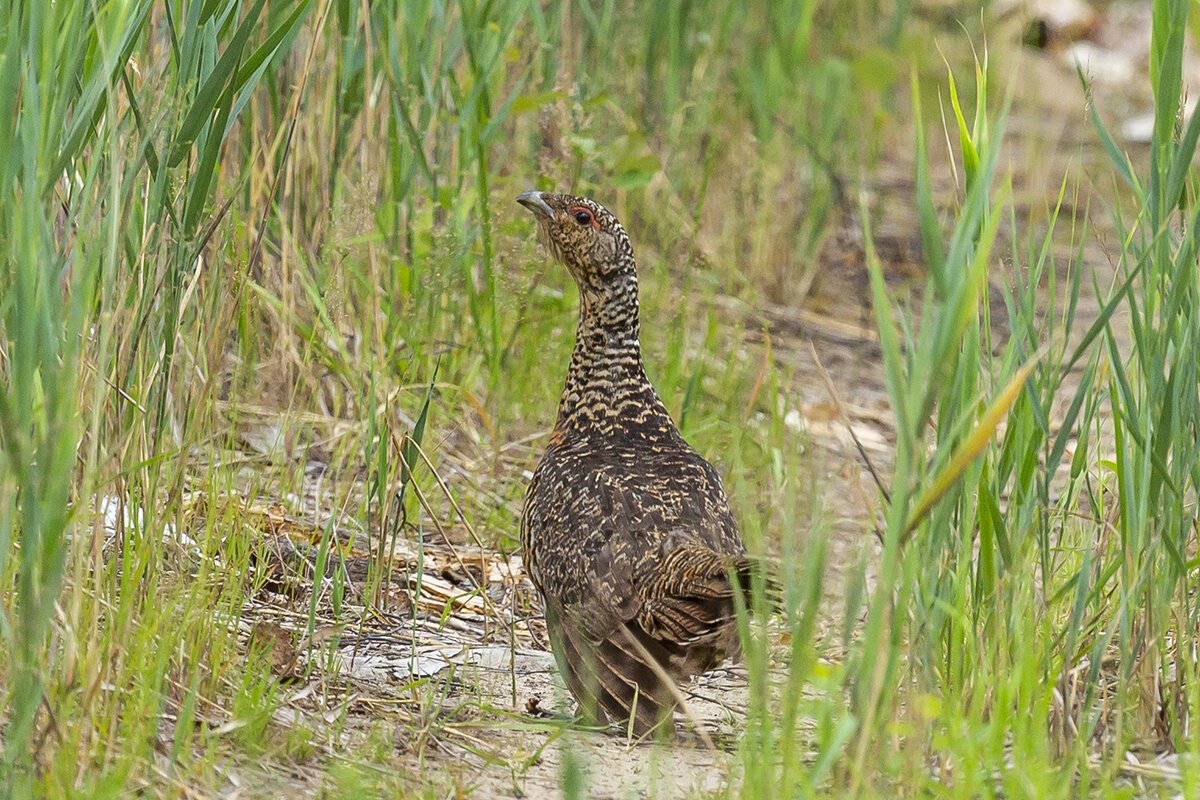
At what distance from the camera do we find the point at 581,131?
503cm

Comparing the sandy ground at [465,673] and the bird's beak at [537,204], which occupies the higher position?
the bird's beak at [537,204]

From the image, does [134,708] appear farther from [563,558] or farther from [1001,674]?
[1001,674]

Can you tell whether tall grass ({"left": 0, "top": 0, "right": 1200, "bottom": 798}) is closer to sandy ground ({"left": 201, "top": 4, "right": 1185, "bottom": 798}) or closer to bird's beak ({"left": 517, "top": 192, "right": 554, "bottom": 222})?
sandy ground ({"left": 201, "top": 4, "right": 1185, "bottom": 798})

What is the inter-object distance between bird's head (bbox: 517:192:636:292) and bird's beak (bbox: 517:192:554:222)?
0.02m

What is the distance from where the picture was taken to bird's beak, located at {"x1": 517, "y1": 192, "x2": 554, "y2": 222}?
13.7 ft

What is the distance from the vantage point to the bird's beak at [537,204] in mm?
4176

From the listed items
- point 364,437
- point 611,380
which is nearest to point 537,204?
point 611,380

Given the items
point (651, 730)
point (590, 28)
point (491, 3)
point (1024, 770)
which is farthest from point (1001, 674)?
point (590, 28)

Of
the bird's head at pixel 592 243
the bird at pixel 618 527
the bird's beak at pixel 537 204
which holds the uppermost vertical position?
the bird's beak at pixel 537 204

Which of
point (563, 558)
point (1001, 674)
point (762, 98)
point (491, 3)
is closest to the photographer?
point (1001, 674)

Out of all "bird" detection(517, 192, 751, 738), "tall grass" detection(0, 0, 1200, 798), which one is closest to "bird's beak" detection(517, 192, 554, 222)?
"bird" detection(517, 192, 751, 738)

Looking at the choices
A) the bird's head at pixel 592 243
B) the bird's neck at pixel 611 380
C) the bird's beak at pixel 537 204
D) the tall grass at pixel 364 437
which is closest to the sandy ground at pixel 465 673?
the tall grass at pixel 364 437

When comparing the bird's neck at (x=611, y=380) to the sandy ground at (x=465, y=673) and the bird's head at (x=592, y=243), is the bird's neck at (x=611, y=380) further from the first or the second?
the sandy ground at (x=465, y=673)

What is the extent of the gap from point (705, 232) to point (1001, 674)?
15.3 feet
